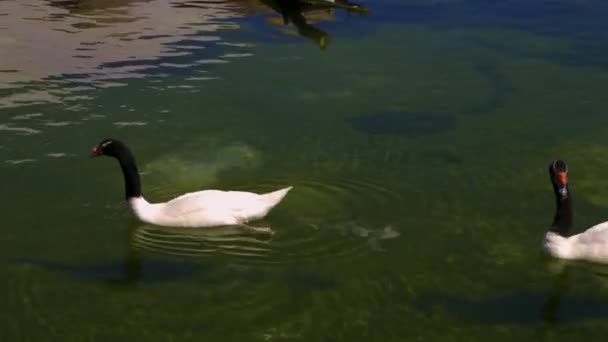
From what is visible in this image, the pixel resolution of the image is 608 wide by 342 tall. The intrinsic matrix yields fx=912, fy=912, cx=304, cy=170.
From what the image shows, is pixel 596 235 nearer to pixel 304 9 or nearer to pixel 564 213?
pixel 564 213

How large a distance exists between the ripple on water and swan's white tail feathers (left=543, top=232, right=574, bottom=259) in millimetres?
1835

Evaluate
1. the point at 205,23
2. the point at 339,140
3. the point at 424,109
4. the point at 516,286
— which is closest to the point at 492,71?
the point at 424,109

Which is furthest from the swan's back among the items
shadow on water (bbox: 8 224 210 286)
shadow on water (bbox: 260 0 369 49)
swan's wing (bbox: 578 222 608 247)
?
shadow on water (bbox: 260 0 369 49)

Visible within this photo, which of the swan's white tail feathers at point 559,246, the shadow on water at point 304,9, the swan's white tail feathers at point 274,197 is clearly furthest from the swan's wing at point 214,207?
the shadow on water at point 304,9

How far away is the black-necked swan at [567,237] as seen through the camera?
1030 centimetres

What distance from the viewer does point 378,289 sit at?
10.1 meters

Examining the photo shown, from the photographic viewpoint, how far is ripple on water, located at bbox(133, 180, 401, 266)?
10.8 m

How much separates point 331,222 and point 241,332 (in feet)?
8.55

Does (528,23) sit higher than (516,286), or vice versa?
(528,23)

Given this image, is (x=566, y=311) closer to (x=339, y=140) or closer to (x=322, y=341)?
(x=322, y=341)

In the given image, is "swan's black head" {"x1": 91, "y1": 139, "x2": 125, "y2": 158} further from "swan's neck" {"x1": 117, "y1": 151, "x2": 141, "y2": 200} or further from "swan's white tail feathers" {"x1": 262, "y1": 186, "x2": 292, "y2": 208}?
"swan's white tail feathers" {"x1": 262, "y1": 186, "x2": 292, "y2": 208}

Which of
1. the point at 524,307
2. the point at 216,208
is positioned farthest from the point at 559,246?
the point at 216,208

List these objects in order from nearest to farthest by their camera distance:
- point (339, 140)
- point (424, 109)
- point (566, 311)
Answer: point (566, 311)
point (339, 140)
point (424, 109)

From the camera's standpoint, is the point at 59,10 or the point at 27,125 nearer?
the point at 27,125
